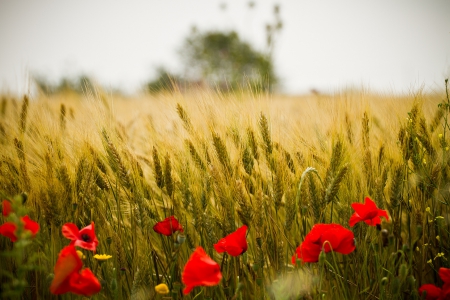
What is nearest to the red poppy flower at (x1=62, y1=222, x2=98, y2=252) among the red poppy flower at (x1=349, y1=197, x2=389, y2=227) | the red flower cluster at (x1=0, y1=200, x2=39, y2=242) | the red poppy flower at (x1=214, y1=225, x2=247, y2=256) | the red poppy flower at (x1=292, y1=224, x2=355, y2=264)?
the red flower cluster at (x1=0, y1=200, x2=39, y2=242)

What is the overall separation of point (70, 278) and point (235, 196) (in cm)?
48

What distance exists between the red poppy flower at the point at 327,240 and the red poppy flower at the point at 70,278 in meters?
0.51

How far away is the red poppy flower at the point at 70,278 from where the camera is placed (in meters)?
0.70

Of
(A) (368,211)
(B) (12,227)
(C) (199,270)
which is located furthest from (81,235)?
(A) (368,211)

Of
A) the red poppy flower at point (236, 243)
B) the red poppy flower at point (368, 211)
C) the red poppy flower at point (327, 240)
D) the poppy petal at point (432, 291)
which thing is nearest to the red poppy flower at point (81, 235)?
the red poppy flower at point (236, 243)

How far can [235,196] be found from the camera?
3.24 feet

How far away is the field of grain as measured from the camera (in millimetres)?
1016

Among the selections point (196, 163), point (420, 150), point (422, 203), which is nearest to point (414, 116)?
point (420, 150)

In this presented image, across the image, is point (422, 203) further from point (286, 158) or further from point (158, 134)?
point (158, 134)

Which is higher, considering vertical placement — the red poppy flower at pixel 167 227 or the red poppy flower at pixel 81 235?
the red poppy flower at pixel 81 235

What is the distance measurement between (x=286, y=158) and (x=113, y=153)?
2.07ft

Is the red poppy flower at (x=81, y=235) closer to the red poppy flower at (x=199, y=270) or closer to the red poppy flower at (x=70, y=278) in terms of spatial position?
the red poppy flower at (x=70, y=278)

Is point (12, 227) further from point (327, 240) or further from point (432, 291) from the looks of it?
point (432, 291)

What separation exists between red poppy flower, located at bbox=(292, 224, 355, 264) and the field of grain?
4.5 inches
